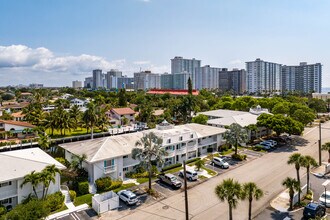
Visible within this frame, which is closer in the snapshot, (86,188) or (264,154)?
(86,188)

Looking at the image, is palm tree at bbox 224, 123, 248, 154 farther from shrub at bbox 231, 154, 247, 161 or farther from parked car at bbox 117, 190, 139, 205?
parked car at bbox 117, 190, 139, 205

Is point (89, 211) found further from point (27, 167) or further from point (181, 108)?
point (181, 108)

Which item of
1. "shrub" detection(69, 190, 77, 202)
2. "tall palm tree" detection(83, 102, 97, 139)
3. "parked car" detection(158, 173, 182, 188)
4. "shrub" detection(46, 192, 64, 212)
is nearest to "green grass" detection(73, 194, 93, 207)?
"shrub" detection(69, 190, 77, 202)

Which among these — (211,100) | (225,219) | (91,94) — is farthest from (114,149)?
(91,94)

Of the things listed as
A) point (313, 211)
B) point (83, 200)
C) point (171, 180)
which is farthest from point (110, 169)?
point (313, 211)

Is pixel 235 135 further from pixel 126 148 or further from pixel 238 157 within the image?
pixel 126 148
